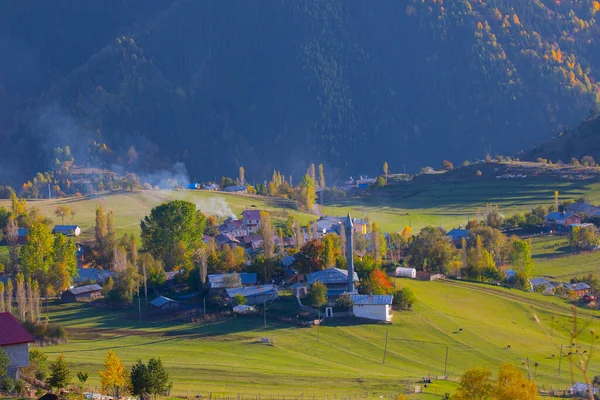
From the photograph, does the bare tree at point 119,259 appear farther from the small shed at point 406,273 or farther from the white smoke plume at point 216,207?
the white smoke plume at point 216,207

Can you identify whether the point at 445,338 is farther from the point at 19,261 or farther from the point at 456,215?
the point at 456,215

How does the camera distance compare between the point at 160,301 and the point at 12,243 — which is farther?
the point at 12,243

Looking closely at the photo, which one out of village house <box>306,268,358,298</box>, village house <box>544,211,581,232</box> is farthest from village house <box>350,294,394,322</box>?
village house <box>544,211,581,232</box>

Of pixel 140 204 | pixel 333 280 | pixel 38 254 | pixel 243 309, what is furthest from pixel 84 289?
pixel 140 204

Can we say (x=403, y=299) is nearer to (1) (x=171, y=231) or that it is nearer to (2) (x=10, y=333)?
(1) (x=171, y=231)

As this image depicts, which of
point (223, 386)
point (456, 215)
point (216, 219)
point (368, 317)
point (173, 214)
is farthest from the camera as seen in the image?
point (456, 215)

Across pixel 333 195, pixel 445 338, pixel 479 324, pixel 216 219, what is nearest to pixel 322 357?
pixel 445 338

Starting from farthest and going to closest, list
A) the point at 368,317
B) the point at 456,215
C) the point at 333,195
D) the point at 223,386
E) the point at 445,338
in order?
1. the point at 333,195
2. the point at 456,215
3. the point at 368,317
4. the point at 445,338
5. the point at 223,386
